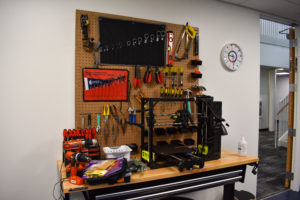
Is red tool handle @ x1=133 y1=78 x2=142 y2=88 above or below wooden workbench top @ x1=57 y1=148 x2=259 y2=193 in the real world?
above

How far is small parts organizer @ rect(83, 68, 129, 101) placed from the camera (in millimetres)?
1902

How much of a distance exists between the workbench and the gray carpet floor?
1.50 meters

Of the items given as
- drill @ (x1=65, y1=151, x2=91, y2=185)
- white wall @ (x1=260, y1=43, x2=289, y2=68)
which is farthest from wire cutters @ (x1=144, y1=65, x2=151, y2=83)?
white wall @ (x1=260, y1=43, x2=289, y2=68)

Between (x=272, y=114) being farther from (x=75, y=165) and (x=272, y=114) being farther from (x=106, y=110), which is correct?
(x=75, y=165)

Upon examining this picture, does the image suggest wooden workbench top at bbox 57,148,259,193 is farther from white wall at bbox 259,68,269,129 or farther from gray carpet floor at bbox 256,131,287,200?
white wall at bbox 259,68,269,129

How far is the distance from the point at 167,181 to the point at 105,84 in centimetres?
107

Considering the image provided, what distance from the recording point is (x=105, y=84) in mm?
1966

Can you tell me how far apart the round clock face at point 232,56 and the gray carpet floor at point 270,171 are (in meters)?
1.95

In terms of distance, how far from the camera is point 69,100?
1.87 metres

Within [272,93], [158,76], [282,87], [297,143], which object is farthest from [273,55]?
[158,76]

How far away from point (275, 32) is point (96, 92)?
265 inches

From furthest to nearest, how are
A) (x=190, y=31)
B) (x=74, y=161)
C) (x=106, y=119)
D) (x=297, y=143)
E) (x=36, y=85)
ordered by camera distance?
(x=297, y=143) < (x=190, y=31) < (x=106, y=119) < (x=36, y=85) < (x=74, y=161)

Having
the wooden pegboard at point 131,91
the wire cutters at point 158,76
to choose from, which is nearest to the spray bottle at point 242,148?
the wooden pegboard at point 131,91

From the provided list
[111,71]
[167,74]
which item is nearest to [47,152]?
[111,71]
